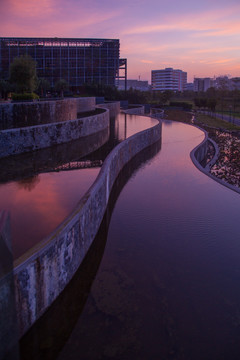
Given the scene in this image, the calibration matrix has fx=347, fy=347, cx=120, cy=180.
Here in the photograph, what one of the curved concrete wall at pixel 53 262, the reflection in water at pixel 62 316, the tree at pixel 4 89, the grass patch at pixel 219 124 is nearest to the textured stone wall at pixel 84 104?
the tree at pixel 4 89

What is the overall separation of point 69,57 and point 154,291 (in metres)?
78.0

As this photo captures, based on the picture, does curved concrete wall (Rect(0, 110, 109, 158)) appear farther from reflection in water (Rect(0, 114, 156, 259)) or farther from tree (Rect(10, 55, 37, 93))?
tree (Rect(10, 55, 37, 93))

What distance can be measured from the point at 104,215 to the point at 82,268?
328 cm

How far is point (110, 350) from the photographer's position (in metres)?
5.92

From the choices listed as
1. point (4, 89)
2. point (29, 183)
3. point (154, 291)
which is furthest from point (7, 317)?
point (4, 89)

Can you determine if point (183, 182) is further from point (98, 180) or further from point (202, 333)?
point (202, 333)

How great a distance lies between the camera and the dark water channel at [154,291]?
6027 millimetres

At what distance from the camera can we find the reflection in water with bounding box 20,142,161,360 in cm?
584

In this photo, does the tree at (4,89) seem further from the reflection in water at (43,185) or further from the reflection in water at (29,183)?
the reflection in water at (29,183)

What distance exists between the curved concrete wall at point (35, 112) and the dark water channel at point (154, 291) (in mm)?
9098

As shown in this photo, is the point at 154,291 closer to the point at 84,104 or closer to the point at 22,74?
the point at 84,104

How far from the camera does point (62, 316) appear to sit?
6.66 m

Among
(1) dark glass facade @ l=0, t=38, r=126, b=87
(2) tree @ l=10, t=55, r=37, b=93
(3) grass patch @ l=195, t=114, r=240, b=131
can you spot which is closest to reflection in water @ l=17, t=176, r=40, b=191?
(2) tree @ l=10, t=55, r=37, b=93

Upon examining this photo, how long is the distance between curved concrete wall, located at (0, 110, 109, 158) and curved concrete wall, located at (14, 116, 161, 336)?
7.26 m
